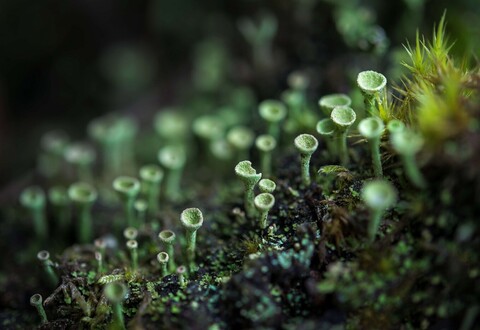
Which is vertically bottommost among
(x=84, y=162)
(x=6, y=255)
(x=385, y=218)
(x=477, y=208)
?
(x=6, y=255)

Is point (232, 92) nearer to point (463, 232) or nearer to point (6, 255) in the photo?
point (6, 255)

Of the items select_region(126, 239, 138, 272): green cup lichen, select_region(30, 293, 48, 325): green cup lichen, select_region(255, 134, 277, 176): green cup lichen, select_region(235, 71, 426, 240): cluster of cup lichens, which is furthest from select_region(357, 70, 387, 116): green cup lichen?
select_region(30, 293, 48, 325): green cup lichen

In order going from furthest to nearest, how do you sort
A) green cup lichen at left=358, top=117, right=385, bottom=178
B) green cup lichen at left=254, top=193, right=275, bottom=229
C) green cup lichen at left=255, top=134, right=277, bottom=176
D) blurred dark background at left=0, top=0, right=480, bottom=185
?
1. blurred dark background at left=0, top=0, right=480, bottom=185
2. green cup lichen at left=255, top=134, right=277, bottom=176
3. green cup lichen at left=254, top=193, right=275, bottom=229
4. green cup lichen at left=358, top=117, right=385, bottom=178

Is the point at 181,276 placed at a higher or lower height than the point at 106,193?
higher

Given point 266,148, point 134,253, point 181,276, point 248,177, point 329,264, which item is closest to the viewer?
point 329,264

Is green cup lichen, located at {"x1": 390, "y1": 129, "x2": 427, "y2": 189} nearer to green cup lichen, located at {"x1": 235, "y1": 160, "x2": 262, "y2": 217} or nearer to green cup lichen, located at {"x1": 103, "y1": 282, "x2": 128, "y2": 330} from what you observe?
green cup lichen, located at {"x1": 235, "y1": 160, "x2": 262, "y2": 217}

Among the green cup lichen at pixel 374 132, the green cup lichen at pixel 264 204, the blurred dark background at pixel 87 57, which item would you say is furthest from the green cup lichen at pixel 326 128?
the blurred dark background at pixel 87 57

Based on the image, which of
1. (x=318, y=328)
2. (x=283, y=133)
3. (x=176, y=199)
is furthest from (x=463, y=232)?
(x=176, y=199)

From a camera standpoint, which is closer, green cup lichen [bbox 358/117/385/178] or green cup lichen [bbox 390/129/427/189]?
green cup lichen [bbox 390/129/427/189]

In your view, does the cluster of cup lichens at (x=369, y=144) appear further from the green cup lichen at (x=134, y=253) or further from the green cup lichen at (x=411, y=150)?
the green cup lichen at (x=134, y=253)

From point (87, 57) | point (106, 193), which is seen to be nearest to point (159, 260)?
point (106, 193)

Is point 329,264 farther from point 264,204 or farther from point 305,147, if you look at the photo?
point 305,147
